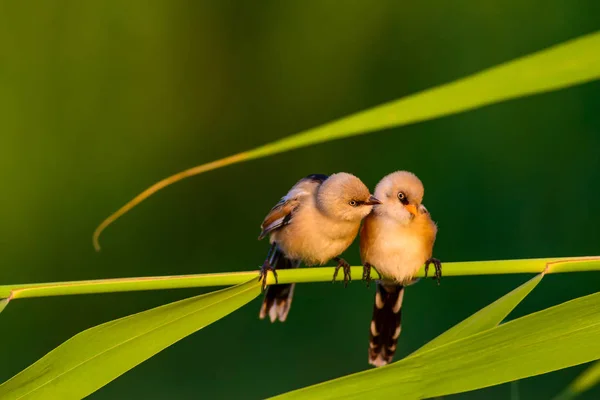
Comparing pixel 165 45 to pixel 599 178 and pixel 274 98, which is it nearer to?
pixel 274 98

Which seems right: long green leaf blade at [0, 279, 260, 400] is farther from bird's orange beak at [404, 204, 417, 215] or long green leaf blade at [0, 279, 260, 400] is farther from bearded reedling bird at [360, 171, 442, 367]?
bird's orange beak at [404, 204, 417, 215]

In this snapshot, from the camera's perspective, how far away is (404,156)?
13.2 feet

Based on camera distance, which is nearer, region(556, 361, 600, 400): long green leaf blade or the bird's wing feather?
region(556, 361, 600, 400): long green leaf blade

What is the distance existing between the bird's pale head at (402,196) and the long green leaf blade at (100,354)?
34.0 inches

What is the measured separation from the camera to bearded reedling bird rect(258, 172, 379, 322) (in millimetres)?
1841

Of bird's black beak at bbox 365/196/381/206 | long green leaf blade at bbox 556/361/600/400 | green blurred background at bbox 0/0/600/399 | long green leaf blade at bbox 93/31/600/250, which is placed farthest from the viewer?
green blurred background at bbox 0/0/600/399

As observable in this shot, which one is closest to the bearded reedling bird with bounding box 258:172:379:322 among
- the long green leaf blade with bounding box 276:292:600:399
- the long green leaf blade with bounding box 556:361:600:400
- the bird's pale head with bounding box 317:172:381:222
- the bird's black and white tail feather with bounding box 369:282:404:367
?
the bird's pale head with bounding box 317:172:381:222

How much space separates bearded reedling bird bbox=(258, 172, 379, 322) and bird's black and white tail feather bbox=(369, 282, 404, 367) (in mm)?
200

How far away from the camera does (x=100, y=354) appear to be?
38.0 inches

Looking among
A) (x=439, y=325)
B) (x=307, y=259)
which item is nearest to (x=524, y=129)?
(x=439, y=325)

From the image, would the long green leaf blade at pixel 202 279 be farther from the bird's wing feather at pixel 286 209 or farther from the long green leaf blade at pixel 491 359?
the bird's wing feather at pixel 286 209

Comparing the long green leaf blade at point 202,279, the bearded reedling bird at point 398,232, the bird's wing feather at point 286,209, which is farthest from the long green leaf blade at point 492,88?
the bird's wing feather at point 286,209

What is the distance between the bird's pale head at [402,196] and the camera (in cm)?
178

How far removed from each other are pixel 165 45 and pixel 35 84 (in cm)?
68
